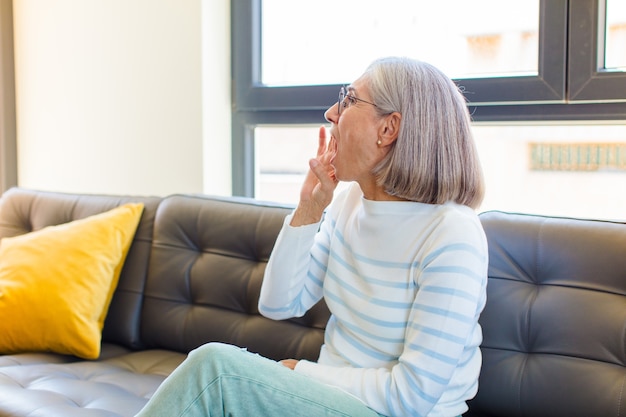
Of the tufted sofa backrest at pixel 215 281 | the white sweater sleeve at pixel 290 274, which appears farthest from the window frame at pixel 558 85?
the white sweater sleeve at pixel 290 274

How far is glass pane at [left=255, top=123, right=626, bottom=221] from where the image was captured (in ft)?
6.59

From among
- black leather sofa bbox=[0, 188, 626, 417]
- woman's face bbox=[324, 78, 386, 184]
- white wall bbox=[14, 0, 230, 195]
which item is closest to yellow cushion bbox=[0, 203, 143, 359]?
black leather sofa bbox=[0, 188, 626, 417]

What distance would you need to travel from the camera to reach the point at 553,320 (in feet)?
5.08

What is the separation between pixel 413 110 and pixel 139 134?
4.94 ft

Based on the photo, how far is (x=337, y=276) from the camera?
1579 millimetres

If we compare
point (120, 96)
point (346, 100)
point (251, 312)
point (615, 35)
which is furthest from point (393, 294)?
point (120, 96)

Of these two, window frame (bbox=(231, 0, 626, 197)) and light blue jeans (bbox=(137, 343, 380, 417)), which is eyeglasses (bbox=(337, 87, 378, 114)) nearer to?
light blue jeans (bbox=(137, 343, 380, 417))

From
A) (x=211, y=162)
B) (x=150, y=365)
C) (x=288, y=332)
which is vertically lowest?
(x=150, y=365)

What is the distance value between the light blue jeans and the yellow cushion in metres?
0.85

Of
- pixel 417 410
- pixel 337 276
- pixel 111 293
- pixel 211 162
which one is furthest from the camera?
pixel 211 162

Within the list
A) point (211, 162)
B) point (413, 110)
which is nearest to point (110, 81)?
point (211, 162)

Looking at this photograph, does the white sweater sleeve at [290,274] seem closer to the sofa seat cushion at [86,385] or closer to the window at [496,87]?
the sofa seat cushion at [86,385]

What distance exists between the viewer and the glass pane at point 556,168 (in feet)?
6.59

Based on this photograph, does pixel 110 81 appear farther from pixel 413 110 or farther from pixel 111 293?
pixel 413 110
